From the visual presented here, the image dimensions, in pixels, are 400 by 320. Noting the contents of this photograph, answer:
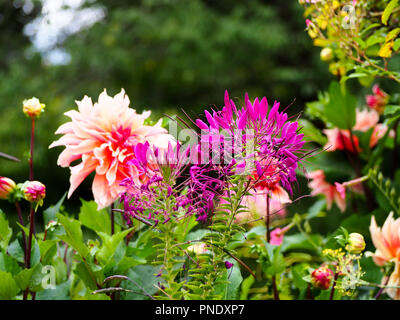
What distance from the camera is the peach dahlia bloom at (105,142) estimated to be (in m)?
0.48

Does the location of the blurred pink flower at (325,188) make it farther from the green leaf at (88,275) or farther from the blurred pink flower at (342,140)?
the green leaf at (88,275)

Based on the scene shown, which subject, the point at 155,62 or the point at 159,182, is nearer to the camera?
the point at 159,182

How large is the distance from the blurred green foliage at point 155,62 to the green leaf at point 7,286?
12.9ft

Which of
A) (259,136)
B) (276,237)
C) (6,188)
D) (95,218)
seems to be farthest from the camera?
(276,237)

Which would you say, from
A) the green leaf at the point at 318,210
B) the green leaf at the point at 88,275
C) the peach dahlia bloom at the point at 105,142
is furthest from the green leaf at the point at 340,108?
the green leaf at the point at 88,275

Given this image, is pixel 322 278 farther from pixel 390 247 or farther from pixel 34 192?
pixel 34 192

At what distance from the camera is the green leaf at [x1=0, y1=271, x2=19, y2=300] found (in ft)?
1.49

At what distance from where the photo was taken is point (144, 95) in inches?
215

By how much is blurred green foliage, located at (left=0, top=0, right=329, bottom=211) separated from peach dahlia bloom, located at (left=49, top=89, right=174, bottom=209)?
392 cm

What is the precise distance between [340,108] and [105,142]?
48cm

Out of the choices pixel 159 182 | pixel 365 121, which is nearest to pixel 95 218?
pixel 159 182

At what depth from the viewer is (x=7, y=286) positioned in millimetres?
462

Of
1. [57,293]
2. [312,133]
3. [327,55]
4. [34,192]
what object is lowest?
[57,293]
